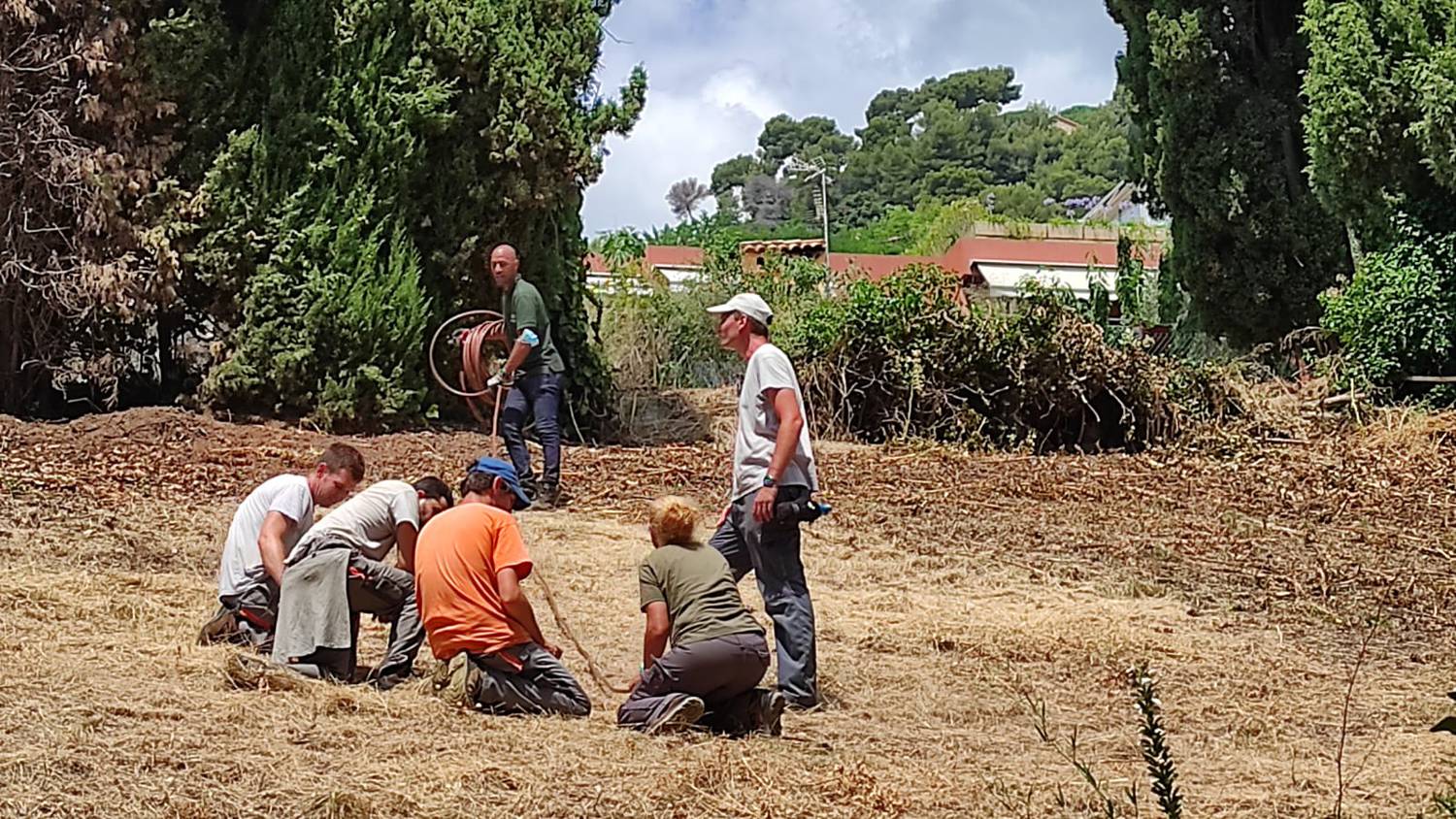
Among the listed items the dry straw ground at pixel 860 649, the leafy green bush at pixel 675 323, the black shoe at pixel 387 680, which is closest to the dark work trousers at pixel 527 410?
the dry straw ground at pixel 860 649

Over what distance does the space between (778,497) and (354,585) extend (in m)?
1.68

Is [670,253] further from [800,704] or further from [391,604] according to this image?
[800,704]

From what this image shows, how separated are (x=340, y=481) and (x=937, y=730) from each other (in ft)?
8.42

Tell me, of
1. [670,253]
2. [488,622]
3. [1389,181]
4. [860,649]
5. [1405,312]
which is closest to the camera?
[488,622]

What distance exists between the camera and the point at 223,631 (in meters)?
6.27

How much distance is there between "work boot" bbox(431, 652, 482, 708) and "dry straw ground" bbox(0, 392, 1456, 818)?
0.07 m

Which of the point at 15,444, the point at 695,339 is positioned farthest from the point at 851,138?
the point at 15,444

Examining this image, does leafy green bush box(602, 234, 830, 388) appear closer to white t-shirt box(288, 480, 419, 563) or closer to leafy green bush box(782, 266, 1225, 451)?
leafy green bush box(782, 266, 1225, 451)

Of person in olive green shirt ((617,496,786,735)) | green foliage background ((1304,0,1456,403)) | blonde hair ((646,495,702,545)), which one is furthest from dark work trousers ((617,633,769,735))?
green foliage background ((1304,0,1456,403))

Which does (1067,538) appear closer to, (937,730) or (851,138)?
(937,730)

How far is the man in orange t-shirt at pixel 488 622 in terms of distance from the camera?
17.7ft

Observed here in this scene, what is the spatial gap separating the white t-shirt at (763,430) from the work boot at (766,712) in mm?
843

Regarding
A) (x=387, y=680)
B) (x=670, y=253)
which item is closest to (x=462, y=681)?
(x=387, y=680)

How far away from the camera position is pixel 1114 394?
14859 millimetres
